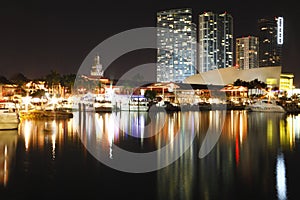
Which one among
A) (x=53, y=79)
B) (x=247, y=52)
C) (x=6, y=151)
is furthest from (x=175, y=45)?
(x=6, y=151)

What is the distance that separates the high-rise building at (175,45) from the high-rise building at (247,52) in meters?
17.6

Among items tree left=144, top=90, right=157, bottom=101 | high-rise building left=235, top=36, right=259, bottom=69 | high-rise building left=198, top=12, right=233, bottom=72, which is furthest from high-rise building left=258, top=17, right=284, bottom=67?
tree left=144, top=90, right=157, bottom=101

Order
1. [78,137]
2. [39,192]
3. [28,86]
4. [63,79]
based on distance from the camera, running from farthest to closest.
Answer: [28,86], [63,79], [78,137], [39,192]

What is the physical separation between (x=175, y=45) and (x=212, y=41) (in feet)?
59.0

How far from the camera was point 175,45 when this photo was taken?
158m

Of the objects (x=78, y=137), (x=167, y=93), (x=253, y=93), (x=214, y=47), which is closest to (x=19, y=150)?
(x=78, y=137)

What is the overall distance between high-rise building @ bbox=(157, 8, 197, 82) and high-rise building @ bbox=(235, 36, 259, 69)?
1759 cm

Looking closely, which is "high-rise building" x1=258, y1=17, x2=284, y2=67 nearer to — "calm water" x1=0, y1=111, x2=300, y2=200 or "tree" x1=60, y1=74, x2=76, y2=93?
"tree" x1=60, y1=74, x2=76, y2=93

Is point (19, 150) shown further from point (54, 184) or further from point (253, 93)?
point (253, 93)

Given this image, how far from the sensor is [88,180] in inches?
333

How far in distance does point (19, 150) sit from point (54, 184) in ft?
16.4

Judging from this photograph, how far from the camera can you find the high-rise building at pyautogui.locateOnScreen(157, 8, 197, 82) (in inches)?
5886

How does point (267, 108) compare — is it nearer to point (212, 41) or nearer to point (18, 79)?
point (18, 79)

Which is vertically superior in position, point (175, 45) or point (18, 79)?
point (175, 45)
